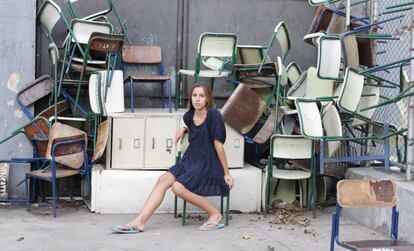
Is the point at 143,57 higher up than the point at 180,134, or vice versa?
the point at 143,57

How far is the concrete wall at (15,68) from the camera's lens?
8.12 m

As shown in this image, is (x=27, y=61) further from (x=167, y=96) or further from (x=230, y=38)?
(x=230, y=38)

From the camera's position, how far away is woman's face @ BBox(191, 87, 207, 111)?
7.06 metres

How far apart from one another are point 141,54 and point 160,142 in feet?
4.23

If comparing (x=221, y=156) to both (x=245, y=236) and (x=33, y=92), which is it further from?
(x=33, y=92)

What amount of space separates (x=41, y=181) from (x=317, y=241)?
315 centimetres

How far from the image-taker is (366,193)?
5316mm

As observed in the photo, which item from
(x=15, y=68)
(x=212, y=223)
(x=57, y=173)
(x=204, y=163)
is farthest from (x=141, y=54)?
(x=212, y=223)

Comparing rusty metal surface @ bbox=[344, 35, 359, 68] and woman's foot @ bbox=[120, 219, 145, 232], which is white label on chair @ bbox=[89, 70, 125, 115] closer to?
woman's foot @ bbox=[120, 219, 145, 232]

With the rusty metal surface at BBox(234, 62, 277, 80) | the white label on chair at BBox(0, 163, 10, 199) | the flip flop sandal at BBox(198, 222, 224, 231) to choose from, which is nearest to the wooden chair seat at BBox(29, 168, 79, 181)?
the white label on chair at BBox(0, 163, 10, 199)

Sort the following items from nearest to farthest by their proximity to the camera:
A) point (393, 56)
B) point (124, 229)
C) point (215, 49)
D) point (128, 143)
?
point (124, 229) < point (128, 143) < point (215, 49) < point (393, 56)

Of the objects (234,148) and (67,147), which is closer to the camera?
(67,147)

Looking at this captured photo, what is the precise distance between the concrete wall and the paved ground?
2.15 ft

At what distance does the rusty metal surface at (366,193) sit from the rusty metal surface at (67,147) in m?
3.27
